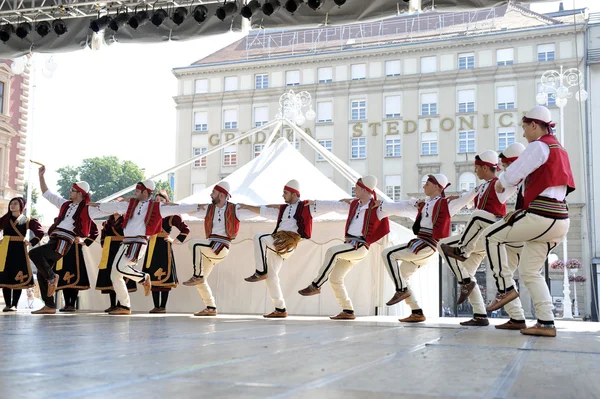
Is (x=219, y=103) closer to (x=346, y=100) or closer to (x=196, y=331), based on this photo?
(x=346, y=100)

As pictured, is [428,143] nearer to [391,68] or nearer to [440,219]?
[391,68]

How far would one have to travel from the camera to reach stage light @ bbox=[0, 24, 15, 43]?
10.0 metres

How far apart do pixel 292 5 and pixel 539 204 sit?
500cm

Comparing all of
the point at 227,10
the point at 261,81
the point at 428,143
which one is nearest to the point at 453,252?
the point at 227,10

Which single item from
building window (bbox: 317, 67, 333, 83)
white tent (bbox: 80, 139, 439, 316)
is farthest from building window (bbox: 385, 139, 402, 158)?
white tent (bbox: 80, 139, 439, 316)

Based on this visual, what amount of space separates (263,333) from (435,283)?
23.1 feet

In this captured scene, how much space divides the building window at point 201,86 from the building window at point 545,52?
20022 mm

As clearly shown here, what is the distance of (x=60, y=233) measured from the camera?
8.74m

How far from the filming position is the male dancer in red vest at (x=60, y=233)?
28.2ft

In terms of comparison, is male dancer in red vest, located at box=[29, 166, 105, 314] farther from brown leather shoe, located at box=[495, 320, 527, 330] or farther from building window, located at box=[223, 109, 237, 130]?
building window, located at box=[223, 109, 237, 130]

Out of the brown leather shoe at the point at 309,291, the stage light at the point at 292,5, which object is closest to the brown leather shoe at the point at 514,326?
the brown leather shoe at the point at 309,291

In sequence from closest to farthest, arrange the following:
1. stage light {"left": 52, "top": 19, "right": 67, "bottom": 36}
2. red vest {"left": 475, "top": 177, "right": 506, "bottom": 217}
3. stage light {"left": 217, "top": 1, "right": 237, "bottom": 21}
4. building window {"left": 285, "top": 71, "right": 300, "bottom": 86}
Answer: red vest {"left": 475, "top": 177, "right": 506, "bottom": 217}
stage light {"left": 217, "top": 1, "right": 237, "bottom": 21}
stage light {"left": 52, "top": 19, "right": 67, "bottom": 36}
building window {"left": 285, "top": 71, "right": 300, "bottom": 86}

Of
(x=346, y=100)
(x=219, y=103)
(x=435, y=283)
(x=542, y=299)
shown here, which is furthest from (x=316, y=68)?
(x=542, y=299)

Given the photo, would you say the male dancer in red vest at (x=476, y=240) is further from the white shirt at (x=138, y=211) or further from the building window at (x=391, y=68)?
the building window at (x=391, y=68)
